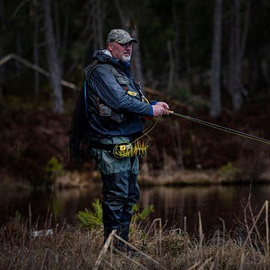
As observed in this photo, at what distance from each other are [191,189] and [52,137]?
15.6 ft

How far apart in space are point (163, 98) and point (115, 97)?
17.4 meters

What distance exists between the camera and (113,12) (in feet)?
91.9

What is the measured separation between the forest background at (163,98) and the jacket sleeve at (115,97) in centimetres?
115

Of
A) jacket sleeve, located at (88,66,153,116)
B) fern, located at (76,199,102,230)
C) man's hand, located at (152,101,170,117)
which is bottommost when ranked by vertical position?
fern, located at (76,199,102,230)

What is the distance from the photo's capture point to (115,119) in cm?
589

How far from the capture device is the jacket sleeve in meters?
5.86

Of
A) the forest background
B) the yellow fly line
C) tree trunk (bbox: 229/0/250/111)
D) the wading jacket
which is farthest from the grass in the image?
tree trunk (bbox: 229/0/250/111)

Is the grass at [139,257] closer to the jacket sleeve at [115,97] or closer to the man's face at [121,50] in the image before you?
the jacket sleeve at [115,97]

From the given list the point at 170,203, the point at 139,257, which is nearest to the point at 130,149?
the point at 139,257

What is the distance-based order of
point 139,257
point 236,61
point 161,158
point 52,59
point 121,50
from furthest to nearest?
point 236,61
point 52,59
point 161,158
point 121,50
point 139,257

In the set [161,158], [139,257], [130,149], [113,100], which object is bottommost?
[161,158]

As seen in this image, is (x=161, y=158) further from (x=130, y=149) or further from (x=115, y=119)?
(x=115, y=119)

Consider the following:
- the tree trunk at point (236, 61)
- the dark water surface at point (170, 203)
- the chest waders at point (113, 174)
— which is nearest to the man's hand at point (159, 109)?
the chest waders at point (113, 174)

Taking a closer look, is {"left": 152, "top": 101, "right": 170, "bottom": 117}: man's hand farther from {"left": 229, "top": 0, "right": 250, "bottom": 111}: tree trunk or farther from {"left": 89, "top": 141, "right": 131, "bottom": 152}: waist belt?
{"left": 229, "top": 0, "right": 250, "bottom": 111}: tree trunk
